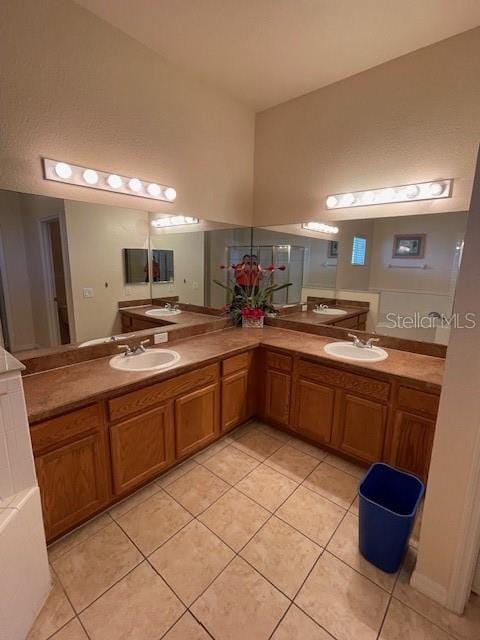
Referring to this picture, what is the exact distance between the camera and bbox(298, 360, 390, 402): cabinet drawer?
1.92m

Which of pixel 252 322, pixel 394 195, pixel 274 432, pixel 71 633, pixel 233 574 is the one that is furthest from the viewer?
pixel 252 322

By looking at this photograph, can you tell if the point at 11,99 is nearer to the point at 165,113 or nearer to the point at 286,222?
the point at 165,113

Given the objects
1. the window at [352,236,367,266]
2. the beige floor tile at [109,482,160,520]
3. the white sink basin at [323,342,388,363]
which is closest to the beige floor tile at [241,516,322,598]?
the beige floor tile at [109,482,160,520]

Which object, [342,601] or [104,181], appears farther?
[104,181]

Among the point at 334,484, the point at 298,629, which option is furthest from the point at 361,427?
the point at 298,629

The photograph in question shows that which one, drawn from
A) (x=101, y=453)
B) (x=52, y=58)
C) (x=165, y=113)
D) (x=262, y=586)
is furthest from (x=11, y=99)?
(x=262, y=586)

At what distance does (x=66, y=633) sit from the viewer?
3.84ft

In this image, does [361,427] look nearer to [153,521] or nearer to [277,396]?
[277,396]

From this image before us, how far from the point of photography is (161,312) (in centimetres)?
249

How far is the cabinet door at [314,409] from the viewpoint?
2188 millimetres

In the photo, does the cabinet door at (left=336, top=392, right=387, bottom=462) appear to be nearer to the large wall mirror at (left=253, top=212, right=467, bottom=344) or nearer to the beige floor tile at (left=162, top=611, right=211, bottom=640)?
the large wall mirror at (left=253, top=212, right=467, bottom=344)

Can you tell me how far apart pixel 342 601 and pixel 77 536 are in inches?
53.1

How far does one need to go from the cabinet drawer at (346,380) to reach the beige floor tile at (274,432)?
2.01 feet

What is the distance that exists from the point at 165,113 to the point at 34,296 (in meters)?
1.60
